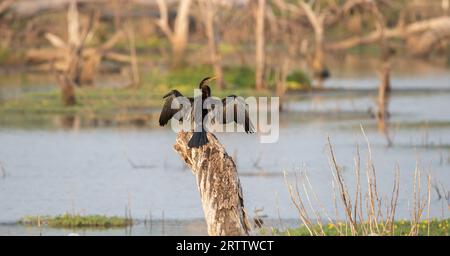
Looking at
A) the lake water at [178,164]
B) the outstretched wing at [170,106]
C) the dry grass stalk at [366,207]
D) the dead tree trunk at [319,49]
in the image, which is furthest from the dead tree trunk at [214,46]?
the outstretched wing at [170,106]

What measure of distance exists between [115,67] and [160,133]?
22.3 meters

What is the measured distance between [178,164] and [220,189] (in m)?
10.4

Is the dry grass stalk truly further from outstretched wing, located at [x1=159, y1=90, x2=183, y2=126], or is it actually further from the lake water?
outstretched wing, located at [x1=159, y1=90, x2=183, y2=126]

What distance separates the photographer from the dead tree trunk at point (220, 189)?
12.1 metres

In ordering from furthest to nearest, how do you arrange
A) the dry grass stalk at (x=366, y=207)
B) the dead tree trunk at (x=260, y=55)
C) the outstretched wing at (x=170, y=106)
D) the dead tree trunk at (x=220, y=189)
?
the dead tree trunk at (x=260, y=55) < the outstretched wing at (x=170, y=106) < the dead tree trunk at (x=220, y=189) < the dry grass stalk at (x=366, y=207)

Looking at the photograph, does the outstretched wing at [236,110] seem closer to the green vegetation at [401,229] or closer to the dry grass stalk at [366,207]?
the dry grass stalk at [366,207]

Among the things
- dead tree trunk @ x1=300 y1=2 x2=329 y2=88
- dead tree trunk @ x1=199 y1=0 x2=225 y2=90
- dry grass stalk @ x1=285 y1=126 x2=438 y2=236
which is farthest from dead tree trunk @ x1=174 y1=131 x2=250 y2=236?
dead tree trunk @ x1=300 y1=2 x2=329 y2=88

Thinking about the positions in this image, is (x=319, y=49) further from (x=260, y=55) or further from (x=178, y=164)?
(x=178, y=164)

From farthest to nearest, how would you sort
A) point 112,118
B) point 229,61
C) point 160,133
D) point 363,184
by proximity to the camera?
point 229,61
point 112,118
point 160,133
point 363,184

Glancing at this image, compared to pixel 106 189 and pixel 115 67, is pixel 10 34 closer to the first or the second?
pixel 115 67

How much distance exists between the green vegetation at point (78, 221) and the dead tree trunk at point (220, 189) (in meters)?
3.97

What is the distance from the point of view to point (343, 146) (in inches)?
965
